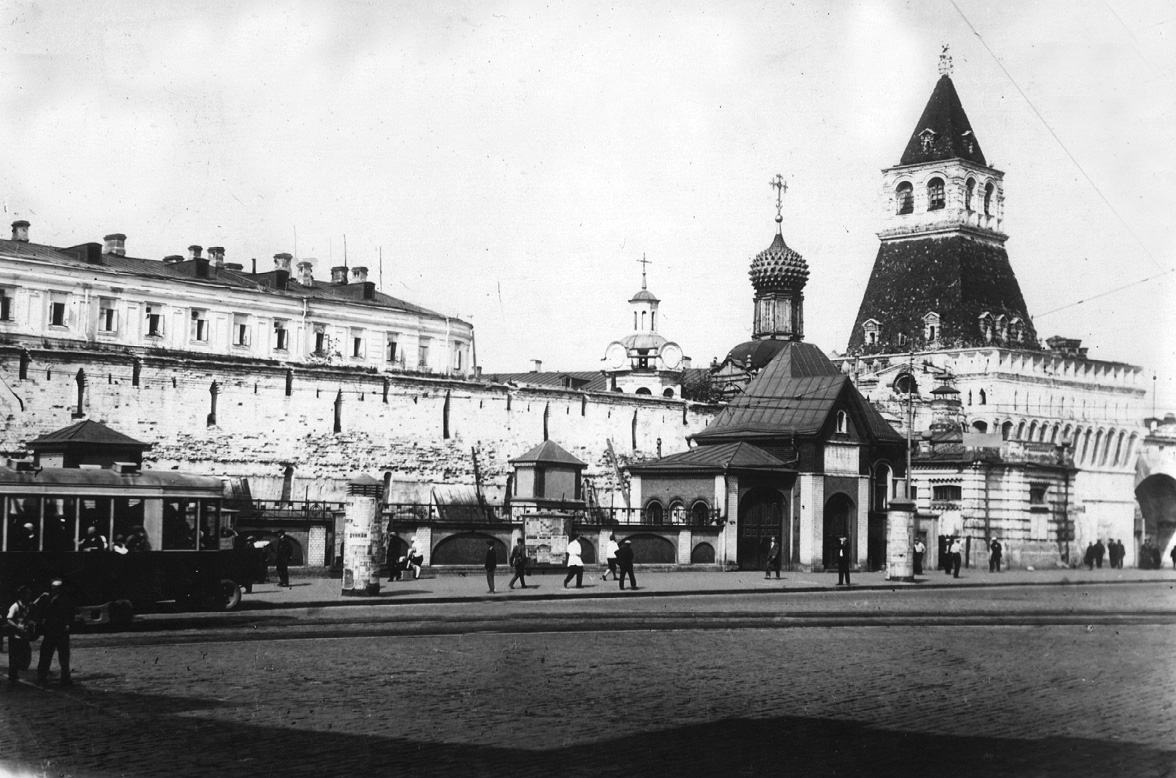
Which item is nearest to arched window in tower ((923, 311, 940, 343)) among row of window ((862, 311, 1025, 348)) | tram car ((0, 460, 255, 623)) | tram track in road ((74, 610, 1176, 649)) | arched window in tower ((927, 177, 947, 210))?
row of window ((862, 311, 1025, 348))

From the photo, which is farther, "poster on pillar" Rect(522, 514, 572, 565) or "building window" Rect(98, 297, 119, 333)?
"building window" Rect(98, 297, 119, 333)

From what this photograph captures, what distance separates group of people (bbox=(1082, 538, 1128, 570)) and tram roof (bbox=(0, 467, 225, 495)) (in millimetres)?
30067

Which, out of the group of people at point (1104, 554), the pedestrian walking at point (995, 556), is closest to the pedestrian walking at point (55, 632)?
the group of people at point (1104, 554)

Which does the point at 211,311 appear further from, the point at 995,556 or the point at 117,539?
the point at 117,539

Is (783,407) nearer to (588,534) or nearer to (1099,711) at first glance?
(588,534)

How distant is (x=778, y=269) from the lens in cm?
7944

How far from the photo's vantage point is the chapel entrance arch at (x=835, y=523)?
153 ft

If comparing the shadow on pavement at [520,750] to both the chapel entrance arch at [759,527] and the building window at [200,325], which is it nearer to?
the chapel entrance arch at [759,527]

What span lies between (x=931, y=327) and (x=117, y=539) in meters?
63.7

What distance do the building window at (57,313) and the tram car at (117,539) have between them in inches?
Answer: 1214

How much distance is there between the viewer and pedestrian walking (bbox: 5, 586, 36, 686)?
15.4 meters

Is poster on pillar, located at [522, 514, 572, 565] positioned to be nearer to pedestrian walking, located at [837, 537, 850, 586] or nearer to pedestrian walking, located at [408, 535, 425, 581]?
pedestrian walking, located at [408, 535, 425, 581]

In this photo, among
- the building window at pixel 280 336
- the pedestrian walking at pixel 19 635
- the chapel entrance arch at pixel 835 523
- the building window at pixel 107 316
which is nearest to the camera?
the pedestrian walking at pixel 19 635

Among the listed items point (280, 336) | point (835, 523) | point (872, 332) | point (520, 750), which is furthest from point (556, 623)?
point (872, 332)
